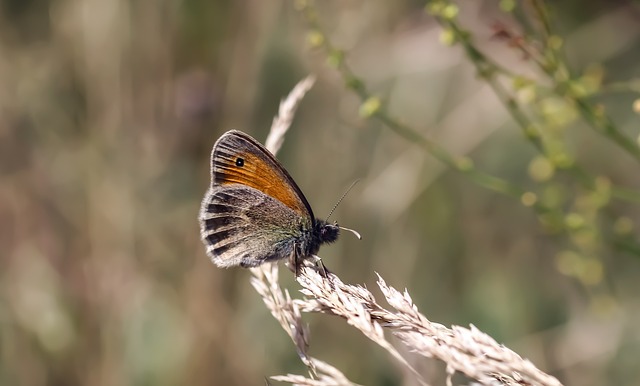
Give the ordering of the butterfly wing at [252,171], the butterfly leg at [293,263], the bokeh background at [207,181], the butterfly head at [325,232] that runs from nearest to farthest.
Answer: the butterfly leg at [293,263] → the butterfly wing at [252,171] → the butterfly head at [325,232] → the bokeh background at [207,181]

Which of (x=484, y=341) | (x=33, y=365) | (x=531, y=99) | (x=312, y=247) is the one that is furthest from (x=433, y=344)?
(x=33, y=365)

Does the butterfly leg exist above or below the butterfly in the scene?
below

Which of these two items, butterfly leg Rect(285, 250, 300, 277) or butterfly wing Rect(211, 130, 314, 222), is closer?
butterfly leg Rect(285, 250, 300, 277)

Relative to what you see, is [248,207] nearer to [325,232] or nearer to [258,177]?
[258,177]

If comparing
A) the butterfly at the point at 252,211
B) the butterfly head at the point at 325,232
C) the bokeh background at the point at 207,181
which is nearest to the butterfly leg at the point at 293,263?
the butterfly at the point at 252,211

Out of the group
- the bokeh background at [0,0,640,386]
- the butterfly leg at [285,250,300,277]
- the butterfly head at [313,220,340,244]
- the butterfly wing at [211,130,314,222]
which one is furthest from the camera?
the bokeh background at [0,0,640,386]

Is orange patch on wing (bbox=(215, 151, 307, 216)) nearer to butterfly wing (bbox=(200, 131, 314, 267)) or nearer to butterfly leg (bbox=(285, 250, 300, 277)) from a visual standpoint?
butterfly wing (bbox=(200, 131, 314, 267))

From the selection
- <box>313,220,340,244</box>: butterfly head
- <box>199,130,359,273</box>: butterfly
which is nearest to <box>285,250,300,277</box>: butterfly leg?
<box>199,130,359,273</box>: butterfly

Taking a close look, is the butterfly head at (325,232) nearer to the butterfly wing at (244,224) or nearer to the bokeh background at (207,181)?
the butterfly wing at (244,224)

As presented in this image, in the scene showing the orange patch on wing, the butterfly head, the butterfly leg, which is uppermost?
the orange patch on wing

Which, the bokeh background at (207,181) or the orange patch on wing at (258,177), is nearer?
the orange patch on wing at (258,177)
